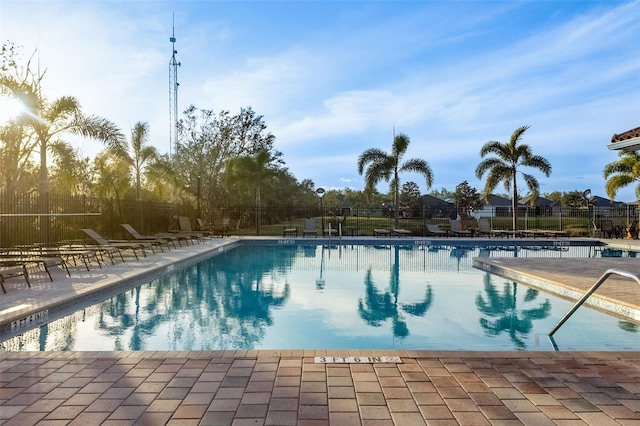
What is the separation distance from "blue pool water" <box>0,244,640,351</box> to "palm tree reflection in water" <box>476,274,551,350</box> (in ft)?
0.04

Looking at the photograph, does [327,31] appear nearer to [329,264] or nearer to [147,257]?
[329,264]

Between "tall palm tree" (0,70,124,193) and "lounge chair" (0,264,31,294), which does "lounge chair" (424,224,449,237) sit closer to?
"tall palm tree" (0,70,124,193)

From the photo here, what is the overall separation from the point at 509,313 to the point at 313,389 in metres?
4.47

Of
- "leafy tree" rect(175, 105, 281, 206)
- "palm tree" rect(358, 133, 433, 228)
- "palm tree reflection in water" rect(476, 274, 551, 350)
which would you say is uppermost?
"leafy tree" rect(175, 105, 281, 206)

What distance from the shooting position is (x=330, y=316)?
6188 millimetres

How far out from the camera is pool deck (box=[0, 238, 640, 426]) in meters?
2.55

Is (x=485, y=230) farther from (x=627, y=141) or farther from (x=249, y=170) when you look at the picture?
(x=627, y=141)

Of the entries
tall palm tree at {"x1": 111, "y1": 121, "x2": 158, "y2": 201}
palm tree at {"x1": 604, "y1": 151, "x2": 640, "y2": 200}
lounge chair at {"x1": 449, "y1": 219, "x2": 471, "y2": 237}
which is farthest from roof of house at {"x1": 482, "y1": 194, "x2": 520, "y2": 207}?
tall palm tree at {"x1": 111, "y1": 121, "x2": 158, "y2": 201}

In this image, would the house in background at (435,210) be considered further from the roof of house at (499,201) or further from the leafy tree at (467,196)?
the roof of house at (499,201)

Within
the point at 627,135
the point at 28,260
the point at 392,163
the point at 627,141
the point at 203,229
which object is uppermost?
the point at 392,163

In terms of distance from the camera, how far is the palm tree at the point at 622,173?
768 inches

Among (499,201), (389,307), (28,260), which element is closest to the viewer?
(389,307)

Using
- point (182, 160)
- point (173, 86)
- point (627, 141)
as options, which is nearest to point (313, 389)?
point (627, 141)

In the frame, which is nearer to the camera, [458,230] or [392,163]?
[458,230]
